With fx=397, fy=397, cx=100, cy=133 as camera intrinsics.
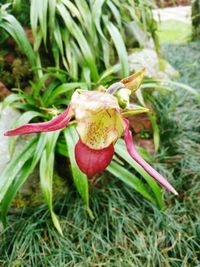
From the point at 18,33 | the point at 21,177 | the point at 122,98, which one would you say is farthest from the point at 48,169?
the point at 122,98

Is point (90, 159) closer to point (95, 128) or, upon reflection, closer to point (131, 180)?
point (95, 128)

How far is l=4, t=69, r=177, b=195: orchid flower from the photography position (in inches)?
17.5

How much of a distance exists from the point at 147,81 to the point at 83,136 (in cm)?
151

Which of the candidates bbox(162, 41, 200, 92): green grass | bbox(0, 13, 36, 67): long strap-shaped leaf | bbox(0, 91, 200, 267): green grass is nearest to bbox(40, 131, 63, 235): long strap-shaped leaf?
bbox(0, 91, 200, 267): green grass

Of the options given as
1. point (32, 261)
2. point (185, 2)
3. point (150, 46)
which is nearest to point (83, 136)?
point (32, 261)

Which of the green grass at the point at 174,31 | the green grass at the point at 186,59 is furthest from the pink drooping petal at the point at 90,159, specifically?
the green grass at the point at 174,31

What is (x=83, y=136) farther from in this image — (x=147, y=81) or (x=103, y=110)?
(x=147, y=81)

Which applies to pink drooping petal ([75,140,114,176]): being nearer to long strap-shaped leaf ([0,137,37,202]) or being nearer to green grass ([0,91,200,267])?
long strap-shaped leaf ([0,137,37,202])

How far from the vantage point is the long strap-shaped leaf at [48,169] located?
1479 mm

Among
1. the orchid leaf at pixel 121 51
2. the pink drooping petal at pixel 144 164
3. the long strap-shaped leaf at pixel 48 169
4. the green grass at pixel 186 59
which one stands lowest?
the green grass at pixel 186 59

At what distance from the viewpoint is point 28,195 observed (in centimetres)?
170

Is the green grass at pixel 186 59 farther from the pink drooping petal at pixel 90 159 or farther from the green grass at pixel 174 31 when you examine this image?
the pink drooping petal at pixel 90 159

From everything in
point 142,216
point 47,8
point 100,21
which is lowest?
point 142,216

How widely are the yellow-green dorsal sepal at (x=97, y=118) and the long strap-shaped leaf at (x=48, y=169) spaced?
103 centimetres
